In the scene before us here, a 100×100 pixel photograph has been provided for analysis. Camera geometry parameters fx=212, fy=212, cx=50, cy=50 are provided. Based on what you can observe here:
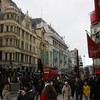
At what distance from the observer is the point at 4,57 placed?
4650cm

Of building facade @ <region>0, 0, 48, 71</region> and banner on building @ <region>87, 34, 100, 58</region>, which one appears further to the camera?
building facade @ <region>0, 0, 48, 71</region>

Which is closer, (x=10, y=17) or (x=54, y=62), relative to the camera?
(x=10, y=17)

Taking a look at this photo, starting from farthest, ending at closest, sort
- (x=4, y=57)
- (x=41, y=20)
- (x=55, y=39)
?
(x=55, y=39) < (x=41, y=20) < (x=4, y=57)

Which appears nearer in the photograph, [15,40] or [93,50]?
[93,50]

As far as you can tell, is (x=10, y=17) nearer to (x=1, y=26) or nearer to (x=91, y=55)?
(x=1, y=26)

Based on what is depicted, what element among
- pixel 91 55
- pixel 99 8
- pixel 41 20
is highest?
pixel 41 20

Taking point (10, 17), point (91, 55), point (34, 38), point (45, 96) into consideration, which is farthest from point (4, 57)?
point (45, 96)

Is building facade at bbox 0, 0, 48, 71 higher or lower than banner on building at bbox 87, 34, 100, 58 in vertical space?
higher

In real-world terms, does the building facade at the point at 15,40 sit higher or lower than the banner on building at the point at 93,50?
higher

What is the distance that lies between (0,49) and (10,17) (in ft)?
24.7

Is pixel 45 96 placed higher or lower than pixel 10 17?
lower

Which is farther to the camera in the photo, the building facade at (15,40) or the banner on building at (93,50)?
the building facade at (15,40)

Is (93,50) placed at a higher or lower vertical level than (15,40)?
lower

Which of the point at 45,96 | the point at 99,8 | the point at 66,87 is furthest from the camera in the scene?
the point at 66,87
